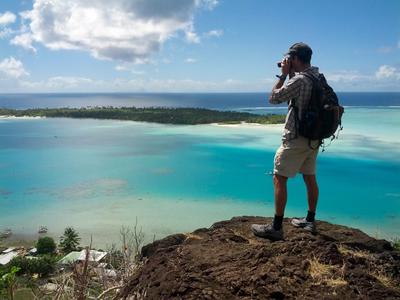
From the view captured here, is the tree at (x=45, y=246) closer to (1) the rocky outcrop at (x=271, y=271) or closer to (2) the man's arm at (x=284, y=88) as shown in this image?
(1) the rocky outcrop at (x=271, y=271)

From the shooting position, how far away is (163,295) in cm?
286

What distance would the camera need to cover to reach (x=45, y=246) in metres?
14.4

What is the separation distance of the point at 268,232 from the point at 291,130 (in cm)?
95

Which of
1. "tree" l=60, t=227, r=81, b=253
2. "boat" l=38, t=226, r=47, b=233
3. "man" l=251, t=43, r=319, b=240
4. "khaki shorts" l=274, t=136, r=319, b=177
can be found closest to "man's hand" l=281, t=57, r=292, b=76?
"man" l=251, t=43, r=319, b=240

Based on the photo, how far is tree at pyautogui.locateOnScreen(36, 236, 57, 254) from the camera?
47.0 ft

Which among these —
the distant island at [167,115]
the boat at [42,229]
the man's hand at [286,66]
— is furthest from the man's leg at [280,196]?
the distant island at [167,115]

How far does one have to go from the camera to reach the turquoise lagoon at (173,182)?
17.4m

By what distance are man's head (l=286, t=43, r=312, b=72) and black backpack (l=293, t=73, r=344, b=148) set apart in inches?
5.5

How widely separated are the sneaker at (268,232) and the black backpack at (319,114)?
0.90 metres

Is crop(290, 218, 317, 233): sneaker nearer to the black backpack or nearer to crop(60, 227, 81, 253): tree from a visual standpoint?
the black backpack

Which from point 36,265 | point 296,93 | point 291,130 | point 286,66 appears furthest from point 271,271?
point 36,265

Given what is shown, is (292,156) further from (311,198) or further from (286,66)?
(286,66)

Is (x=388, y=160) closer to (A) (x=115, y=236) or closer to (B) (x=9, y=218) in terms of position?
(A) (x=115, y=236)

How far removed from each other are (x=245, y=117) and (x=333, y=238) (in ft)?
170
